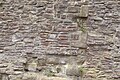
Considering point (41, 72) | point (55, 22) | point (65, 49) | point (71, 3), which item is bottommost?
point (41, 72)

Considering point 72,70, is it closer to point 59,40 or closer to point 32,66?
point 59,40

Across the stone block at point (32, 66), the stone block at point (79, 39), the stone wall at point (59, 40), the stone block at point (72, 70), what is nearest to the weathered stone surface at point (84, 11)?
the stone wall at point (59, 40)

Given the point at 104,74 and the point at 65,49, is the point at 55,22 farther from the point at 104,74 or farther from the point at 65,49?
the point at 104,74

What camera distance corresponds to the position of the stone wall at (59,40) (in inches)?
162

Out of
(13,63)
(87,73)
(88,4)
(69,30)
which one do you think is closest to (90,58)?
(87,73)

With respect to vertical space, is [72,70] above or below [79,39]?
below

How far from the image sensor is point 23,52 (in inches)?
172

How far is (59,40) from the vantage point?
168 inches

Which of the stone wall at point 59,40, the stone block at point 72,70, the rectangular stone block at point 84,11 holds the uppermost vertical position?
the rectangular stone block at point 84,11

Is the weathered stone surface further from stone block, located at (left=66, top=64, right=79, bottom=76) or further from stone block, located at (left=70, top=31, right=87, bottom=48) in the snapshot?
stone block, located at (left=66, top=64, right=79, bottom=76)

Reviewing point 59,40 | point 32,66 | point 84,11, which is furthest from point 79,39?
point 32,66

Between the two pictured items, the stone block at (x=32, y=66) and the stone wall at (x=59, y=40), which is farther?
the stone block at (x=32, y=66)

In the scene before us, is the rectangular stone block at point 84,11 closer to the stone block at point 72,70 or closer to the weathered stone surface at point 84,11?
the weathered stone surface at point 84,11

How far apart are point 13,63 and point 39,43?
48 cm
